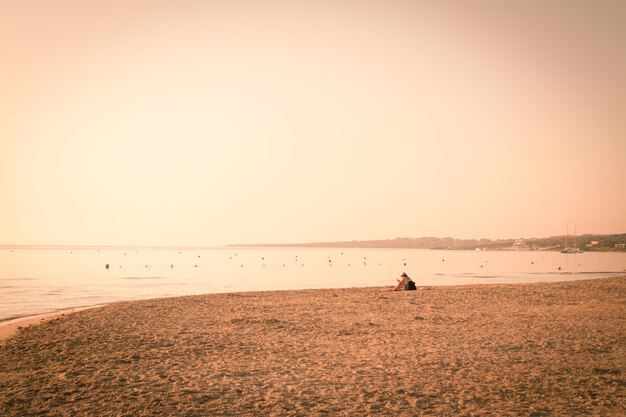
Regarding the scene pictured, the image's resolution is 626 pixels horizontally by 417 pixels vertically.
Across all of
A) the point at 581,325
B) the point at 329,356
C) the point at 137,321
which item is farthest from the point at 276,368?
the point at 581,325

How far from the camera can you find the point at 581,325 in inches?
634

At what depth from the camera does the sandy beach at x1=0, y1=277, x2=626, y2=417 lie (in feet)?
26.8

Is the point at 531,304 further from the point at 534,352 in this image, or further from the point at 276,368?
the point at 276,368

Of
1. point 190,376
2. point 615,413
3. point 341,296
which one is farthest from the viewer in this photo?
point 341,296

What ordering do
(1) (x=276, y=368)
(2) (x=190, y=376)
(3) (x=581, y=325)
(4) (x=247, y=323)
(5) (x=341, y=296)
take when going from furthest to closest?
(5) (x=341, y=296) → (4) (x=247, y=323) → (3) (x=581, y=325) → (1) (x=276, y=368) → (2) (x=190, y=376)

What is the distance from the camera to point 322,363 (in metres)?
11.1

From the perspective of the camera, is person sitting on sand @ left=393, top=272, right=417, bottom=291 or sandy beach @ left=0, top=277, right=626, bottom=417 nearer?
sandy beach @ left=0, top=277, right=626, bottom=417

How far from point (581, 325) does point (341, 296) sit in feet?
44.6

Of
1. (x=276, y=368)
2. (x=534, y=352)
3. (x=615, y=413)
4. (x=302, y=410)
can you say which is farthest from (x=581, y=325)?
(x=302, y=410)

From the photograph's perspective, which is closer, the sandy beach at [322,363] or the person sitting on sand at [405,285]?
the sandy beach at [322,363]

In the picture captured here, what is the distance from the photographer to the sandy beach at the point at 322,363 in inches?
321

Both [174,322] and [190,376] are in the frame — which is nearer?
[190,376]

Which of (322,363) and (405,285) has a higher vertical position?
(322,363)

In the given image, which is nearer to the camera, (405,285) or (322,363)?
(322,363)
